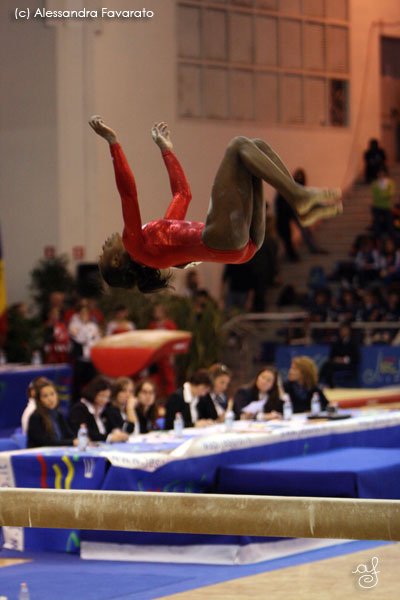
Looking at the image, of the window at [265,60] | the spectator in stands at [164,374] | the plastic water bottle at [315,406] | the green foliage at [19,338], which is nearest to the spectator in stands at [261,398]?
the plastic water bottle at [315,406]

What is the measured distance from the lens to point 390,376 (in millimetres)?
13766

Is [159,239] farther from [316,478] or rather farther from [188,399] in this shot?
Answer: [188,399]

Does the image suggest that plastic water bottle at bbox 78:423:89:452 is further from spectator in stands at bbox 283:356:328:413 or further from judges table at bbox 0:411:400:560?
spectator in stands at bbox 283:356:328:413

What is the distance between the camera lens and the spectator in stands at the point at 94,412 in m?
7.75

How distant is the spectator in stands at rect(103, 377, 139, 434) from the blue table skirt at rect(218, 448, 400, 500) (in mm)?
1203

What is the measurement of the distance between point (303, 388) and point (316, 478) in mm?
2506

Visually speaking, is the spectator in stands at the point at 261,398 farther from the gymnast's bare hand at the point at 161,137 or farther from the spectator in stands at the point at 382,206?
the spectator in stands at the point at 382,206

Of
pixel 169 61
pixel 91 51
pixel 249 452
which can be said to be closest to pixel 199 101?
pixel 169 61

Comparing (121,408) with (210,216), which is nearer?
(210,216)

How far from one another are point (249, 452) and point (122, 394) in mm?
1191

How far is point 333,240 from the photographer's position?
18.5 m

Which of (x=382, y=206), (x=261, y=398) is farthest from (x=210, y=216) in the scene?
(x=382, y=206)

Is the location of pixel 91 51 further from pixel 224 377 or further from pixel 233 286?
pixel 224 377

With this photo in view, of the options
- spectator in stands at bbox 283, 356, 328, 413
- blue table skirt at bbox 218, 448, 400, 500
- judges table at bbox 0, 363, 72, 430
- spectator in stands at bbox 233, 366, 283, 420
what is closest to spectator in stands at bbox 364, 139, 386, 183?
judges table at bbox 0, 363, 72, 430
